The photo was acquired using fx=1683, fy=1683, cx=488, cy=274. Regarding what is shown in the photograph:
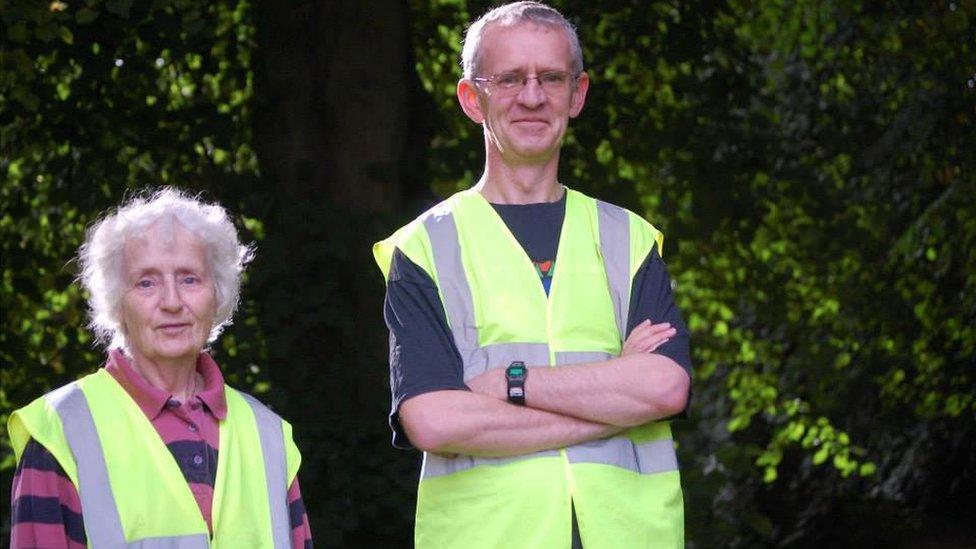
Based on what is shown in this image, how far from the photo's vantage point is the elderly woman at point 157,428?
10.0ft

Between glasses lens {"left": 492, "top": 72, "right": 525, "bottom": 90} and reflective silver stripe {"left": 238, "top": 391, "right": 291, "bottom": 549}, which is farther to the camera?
glasses lens {"left": 492, "top": 72, "right": 525, "bottom": 90}

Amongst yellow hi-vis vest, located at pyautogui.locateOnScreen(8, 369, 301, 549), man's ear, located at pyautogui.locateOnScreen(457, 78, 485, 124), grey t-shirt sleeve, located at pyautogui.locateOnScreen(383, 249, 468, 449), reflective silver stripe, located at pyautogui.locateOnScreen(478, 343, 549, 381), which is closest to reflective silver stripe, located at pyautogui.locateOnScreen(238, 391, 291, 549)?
yellow hi-vis vest, located at pyautogui.locateOnScreen(8, 369, 301, 549)

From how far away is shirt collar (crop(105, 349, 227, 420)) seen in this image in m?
3.22

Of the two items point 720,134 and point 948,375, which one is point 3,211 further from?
point 948,375

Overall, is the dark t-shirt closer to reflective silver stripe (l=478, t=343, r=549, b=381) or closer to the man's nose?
reflective silver stripe (l=478, t=343, r=549, b=381)

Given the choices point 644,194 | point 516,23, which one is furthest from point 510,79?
point 644,194

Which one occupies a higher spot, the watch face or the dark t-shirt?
the dark t-shirt

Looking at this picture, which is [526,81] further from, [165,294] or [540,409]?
[165,294]

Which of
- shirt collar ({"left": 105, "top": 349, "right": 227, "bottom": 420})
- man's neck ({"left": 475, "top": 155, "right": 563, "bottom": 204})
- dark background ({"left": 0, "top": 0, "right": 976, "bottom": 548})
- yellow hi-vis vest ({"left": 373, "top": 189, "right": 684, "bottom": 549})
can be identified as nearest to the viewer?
shirt collar ({"left": 105, "top": 349, "right": 227, "bottom": 420})

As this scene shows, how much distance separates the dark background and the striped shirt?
134 inches

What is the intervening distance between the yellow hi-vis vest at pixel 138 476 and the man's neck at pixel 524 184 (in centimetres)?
80

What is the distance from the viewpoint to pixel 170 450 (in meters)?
3.20

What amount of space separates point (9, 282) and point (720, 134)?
3.60 meters

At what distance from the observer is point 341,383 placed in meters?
7.10
